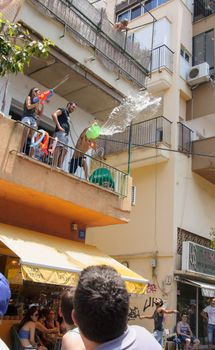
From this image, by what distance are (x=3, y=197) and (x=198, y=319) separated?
965 centimetres

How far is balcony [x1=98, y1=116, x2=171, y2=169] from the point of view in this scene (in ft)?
53.3

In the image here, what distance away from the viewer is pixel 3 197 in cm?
952

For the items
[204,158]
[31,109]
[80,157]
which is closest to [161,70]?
[204,158]

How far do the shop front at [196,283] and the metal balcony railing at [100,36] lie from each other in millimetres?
6445

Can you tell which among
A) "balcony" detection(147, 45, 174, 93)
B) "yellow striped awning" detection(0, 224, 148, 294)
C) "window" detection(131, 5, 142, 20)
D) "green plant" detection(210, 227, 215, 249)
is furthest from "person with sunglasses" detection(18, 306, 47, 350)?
"window" detection(131, 5, 142, 20)

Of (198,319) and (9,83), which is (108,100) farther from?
(198,319)

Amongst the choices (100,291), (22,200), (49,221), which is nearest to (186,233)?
(49,221)

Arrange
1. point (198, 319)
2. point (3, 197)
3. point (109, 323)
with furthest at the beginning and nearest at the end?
point (198, 319), point (3, 197), point (109, 323)

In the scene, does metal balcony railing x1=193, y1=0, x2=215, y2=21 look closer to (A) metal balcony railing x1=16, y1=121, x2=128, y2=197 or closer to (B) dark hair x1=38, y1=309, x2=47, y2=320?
(A) metal balcony railing x1=16, y1=121, x2=128, y2=197

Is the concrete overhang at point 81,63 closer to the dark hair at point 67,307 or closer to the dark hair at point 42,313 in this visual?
the dark hair at point 42,313

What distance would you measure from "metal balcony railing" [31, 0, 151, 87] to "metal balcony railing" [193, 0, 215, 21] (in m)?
7.84

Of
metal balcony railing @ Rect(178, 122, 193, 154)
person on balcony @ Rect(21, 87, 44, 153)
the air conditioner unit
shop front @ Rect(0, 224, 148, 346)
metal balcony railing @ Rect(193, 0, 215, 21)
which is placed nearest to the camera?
shop front @ Rect(0, 224, 148, 346)

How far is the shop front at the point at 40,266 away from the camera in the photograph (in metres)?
7.85

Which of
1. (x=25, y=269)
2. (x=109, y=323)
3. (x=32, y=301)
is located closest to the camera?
(x=109, y=323)
